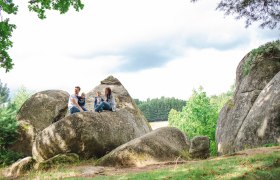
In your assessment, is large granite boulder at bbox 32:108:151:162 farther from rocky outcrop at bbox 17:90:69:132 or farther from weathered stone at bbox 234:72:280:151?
weathered stone at bbox 234:72:280:151

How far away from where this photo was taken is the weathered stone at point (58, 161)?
1530cm

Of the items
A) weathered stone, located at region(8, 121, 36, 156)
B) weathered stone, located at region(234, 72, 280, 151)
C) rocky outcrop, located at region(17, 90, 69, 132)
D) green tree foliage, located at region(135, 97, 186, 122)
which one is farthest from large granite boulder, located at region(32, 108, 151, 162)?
green tree foliage, located at region(135, 97, 186, 122)

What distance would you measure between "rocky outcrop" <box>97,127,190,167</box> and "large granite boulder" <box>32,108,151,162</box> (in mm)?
2368

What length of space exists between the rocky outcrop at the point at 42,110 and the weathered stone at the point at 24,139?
1.37ft

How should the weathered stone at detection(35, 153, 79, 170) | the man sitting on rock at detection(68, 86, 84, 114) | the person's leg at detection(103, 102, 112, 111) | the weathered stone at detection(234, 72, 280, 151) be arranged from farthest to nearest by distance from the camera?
1. the person's leg at detection(103, 102, 112, 111)
2. the man sitting on rock at detection(68, 86, 84, 114)
3. the weathered stone at detection(35, 153, 79, 170)
4. the weathered stone at detection(234, 72, 280, 151)

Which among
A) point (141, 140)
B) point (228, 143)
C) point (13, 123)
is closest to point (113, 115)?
point (141, 140)

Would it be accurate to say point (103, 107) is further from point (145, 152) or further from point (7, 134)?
point (7, 134)

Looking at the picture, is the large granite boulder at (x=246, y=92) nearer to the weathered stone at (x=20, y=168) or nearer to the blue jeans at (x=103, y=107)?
the blue jeans at (x=103, y=107)

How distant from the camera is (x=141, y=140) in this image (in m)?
15.4

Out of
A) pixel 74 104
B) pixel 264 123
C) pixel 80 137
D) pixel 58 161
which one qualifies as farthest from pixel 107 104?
pixel 264 123

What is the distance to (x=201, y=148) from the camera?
50.9 ft

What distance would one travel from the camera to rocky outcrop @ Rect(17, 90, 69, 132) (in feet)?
80.8

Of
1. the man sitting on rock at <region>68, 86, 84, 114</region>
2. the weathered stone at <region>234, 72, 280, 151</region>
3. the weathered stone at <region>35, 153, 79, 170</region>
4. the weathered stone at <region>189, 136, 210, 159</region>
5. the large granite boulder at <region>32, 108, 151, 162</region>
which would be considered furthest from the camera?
the man sitting on rock at <region>68, 86, 84, 114</region>

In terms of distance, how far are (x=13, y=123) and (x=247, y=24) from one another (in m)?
17.7
